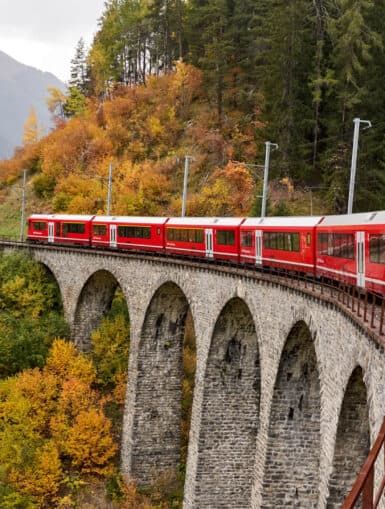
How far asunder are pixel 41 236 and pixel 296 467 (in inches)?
1232

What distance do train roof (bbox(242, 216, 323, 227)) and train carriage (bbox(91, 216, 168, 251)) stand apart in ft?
27.5

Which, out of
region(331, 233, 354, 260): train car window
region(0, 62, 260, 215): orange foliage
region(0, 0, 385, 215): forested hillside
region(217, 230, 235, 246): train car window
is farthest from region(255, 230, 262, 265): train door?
region(0, 62, 260, 215): orange foliage

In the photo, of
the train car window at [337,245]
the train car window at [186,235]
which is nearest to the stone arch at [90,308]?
the train car window at [186,235]

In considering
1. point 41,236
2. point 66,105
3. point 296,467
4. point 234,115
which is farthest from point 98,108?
point 296,467

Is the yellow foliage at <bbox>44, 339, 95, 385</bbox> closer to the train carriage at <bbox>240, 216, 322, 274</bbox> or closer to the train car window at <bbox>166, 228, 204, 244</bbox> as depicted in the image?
the train car window at <bbox>166, 228, 204, 244</bbox>

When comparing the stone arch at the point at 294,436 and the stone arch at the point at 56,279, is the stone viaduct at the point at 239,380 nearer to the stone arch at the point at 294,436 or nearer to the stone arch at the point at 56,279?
the stone arch at the point at 294,436

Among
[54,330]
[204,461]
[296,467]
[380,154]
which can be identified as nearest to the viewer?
[296,467]

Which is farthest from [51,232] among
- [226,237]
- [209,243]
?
[226,237]

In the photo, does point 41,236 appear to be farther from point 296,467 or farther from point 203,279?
point 296,467

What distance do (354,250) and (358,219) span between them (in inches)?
35.7

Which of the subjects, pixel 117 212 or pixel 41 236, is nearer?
pixel 41 236

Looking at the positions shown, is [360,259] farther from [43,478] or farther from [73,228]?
[73,228]

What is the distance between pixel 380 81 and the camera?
44.3m

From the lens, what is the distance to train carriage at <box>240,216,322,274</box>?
2281 cm
